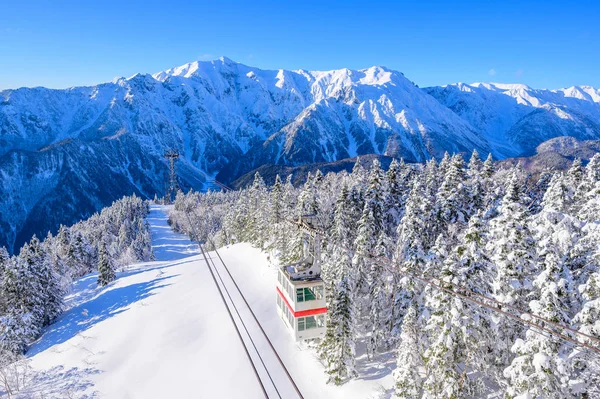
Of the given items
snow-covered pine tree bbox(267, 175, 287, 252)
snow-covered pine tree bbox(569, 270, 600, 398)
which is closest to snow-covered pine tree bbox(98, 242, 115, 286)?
snow-covered pine tree bbox(267, 175, 287, 252)

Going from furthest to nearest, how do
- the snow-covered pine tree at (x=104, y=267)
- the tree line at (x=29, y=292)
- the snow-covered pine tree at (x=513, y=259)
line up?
the snow-covered pine tree at (x=104, y=267) < the tree line at (x=29, y=292) < the snow-covered pine tree at (x=513, y=259)

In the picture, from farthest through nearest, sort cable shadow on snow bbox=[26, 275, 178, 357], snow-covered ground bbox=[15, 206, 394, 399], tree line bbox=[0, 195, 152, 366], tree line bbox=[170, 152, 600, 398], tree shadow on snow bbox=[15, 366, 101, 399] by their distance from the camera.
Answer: cable shadow on snow bbox=[26, 275, 178, 357], tree line bbox=[0, 195, 152, 366], tree shadow on snow bbox=[15, 366, 101, 399], snow-covered ground bbox=[15, 206, 394, 399], tree line bbox=[170, 152, 600, 398]

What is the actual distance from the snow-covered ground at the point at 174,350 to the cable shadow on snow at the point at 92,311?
238 millimetres

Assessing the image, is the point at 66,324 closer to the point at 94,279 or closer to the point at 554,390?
the point at 94,279

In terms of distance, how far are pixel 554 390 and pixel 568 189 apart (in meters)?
29.2

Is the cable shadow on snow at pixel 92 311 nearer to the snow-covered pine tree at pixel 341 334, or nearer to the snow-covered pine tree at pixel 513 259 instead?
the snow-covered pine tree at pixel 341 334

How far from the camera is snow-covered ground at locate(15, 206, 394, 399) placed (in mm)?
34031

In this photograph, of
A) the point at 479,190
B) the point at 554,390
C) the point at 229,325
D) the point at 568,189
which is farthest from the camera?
the point at 479,190

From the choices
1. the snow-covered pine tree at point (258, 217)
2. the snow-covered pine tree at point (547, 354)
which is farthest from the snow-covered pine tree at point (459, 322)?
the snow-covered pine tree at point (258, 217)

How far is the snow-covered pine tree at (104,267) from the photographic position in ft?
233

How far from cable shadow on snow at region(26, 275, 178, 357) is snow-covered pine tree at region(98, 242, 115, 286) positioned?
538cm

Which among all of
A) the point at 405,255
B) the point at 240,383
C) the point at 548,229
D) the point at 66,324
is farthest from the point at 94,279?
the point at 548,229

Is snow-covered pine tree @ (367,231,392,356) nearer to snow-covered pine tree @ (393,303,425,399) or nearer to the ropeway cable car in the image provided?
the ropeway cable car

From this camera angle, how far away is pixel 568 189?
40281mm
